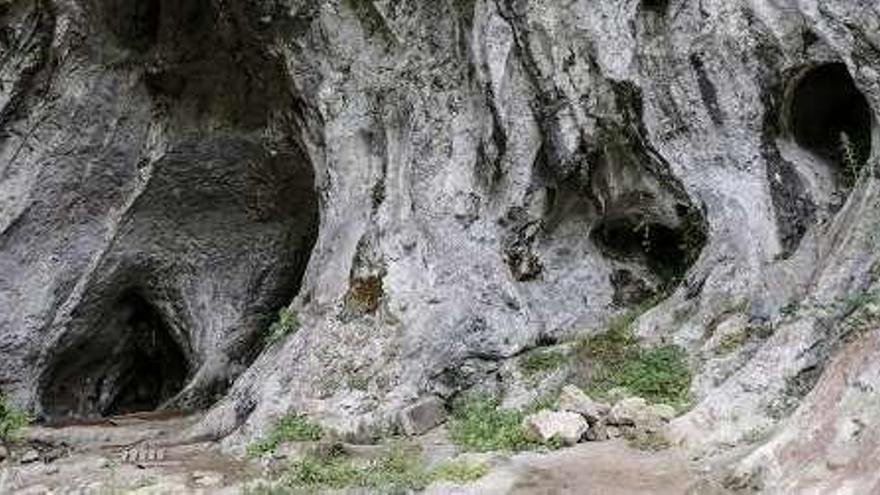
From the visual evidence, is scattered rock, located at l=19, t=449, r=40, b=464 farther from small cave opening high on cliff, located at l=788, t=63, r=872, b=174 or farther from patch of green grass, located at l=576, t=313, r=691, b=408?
small cave opening high on cliff, located at l=788, t=63, r=872, b=174

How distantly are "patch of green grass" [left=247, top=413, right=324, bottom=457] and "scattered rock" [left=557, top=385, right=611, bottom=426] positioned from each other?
2567mm

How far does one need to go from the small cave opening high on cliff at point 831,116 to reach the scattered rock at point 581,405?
3.65m

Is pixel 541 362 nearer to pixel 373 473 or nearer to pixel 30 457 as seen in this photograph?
pixel 373 473

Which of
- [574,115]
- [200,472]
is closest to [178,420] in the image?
[200,472]

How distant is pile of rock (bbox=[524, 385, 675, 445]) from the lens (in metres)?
8.59

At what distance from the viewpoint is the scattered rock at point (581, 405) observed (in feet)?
29.1

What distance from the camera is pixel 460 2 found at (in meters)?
13.7

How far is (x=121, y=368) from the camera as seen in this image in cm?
1800

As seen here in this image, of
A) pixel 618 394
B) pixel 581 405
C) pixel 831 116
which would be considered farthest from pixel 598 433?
pixel 831 116

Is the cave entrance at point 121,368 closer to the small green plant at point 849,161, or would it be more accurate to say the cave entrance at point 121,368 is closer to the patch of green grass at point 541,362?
the patch of green grass at point 541,362

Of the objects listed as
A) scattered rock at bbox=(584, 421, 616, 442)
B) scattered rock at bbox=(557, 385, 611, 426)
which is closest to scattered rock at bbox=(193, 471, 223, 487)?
scattered rock at bbox=(557, 385, 611, 426)

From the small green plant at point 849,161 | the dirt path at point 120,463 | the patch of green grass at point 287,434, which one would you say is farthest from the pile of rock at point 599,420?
the small green plant at point 849,161

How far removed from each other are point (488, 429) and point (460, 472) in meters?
1.20

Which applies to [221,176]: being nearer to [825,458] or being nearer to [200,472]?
[200,472]
